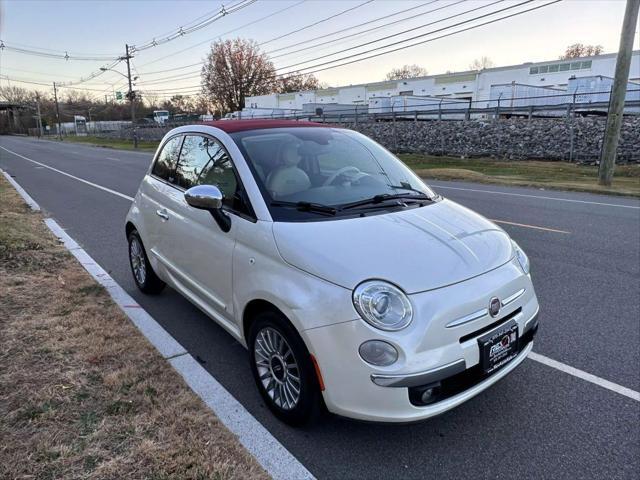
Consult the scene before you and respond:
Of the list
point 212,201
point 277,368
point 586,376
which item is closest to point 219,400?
point 277,368

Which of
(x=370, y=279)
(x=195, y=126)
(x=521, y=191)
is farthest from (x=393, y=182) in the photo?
(x=521, y=191)

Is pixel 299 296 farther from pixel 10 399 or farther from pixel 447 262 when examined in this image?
pixel 10 399

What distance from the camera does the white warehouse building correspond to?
50.6 metres

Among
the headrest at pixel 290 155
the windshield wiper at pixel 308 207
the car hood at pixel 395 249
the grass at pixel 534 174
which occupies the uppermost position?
Answer: the headrest at pixel 290 155

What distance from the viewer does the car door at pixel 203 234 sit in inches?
125

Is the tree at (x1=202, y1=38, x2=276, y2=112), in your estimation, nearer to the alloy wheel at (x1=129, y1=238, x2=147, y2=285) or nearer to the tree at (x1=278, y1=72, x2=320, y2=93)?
the tree at (x1=278, y1=72, x2=320, y2=93)

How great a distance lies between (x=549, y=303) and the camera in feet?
15.4

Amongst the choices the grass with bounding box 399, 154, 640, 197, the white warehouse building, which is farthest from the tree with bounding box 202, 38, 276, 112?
the grass with bounding box 399, 154, 640, 197

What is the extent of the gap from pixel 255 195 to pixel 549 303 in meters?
3.37

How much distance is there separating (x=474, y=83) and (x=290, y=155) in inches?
2395

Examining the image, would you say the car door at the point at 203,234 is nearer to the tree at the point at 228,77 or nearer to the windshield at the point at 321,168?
the windshield at the point at 321,168

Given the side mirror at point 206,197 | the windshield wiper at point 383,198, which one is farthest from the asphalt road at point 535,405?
the windshield wiper at point 383,198

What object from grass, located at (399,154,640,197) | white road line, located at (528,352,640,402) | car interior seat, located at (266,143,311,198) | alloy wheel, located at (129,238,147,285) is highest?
car interior seat, located at (266,143,311,198)

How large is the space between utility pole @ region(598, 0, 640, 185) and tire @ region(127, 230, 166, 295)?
47.9 feet
